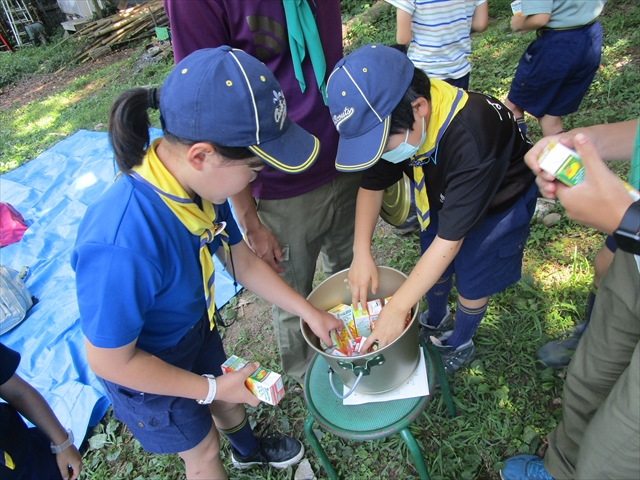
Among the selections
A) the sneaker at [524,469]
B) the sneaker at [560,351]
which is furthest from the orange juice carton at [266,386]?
the sneaker at [560,351]

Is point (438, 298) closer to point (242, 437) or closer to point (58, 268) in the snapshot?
point (242, 437)

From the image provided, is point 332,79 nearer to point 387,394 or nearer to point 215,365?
point 387,394

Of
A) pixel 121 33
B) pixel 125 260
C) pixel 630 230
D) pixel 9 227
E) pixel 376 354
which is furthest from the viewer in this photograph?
pixel 121 33

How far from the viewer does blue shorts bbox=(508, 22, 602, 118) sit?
293cm

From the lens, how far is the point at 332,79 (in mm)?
1410

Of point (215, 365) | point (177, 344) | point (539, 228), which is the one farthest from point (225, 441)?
point (539, 228)

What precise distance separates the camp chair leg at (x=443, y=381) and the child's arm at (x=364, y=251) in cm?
36

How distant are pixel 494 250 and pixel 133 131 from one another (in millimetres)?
1407

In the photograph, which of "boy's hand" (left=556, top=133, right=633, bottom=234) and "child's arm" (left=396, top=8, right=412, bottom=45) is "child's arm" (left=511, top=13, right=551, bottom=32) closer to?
"child's arm" (left=396, top=8, right=412, bottom=45)

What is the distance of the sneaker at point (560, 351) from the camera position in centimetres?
224

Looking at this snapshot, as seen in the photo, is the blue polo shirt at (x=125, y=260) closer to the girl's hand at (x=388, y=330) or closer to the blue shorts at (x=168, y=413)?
the blue shorts at (x=168, y=413)

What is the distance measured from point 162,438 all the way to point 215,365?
394mm

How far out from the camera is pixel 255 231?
74.9 inches

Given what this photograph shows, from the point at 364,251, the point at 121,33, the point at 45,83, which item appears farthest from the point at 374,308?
the point at 121,33
